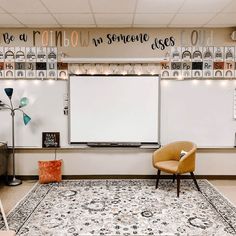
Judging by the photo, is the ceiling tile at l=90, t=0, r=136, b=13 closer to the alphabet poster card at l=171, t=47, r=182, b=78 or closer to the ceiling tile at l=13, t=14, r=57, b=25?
the ceiling tile at l=13, t=14, r=57, b=25

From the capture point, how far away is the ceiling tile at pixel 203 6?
3564 mm

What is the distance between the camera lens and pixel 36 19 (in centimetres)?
427

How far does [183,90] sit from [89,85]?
1566 millimetres

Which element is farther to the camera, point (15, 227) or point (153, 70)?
point (153, 70)

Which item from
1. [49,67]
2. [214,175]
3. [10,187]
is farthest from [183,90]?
[10,187]

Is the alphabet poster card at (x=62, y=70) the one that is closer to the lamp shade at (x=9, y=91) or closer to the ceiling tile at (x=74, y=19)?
the ceiling tile at (x=74, y=19)

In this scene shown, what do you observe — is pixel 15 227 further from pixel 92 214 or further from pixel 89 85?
pixel 89 85

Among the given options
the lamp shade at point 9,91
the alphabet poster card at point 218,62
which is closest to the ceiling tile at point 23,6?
the lamp shade at point 9,91

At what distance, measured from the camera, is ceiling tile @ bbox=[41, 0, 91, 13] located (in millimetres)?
3531

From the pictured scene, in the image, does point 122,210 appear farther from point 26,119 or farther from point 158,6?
point 158,6

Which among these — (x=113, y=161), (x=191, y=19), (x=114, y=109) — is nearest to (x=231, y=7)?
(x=191, y=19)

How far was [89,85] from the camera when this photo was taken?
4.83 meters

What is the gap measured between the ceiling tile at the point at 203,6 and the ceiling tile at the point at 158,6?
101mm

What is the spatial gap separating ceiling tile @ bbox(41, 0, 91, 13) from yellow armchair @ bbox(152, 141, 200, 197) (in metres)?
2.35
